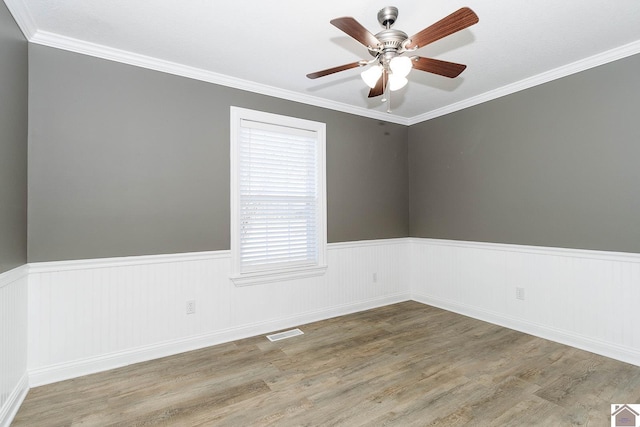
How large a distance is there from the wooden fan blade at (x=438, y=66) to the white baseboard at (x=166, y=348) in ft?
9.27

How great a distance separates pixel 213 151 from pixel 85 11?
53.9 inches

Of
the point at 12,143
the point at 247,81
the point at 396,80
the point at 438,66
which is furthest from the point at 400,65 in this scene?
the point at 12,143

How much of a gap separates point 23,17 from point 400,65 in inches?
103

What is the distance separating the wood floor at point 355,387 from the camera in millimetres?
2004

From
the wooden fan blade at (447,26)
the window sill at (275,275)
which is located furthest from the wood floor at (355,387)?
the wooden fan blade at (447,26)

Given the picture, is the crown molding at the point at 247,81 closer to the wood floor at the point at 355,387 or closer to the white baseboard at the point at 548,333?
the white baseboard at the point at 548,333

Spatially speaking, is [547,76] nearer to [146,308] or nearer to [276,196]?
[276,196]

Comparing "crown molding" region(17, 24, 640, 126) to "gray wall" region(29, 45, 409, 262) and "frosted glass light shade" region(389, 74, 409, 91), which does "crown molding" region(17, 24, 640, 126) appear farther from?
"frosted glass light shade" region(389, 74, 409, 91)

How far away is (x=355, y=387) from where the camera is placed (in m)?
2.34

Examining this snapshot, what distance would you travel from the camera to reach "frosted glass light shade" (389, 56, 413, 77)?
76.2 inches

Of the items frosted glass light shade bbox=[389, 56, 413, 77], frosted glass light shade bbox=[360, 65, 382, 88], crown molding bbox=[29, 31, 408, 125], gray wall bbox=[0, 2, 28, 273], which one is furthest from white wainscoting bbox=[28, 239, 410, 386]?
frosted glass light shade bbox=[389, 56, 413, 77]

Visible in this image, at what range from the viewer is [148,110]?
2.86m

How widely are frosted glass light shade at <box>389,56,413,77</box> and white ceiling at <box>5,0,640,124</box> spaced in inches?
18.3

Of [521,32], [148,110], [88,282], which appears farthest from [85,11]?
[521,32]
